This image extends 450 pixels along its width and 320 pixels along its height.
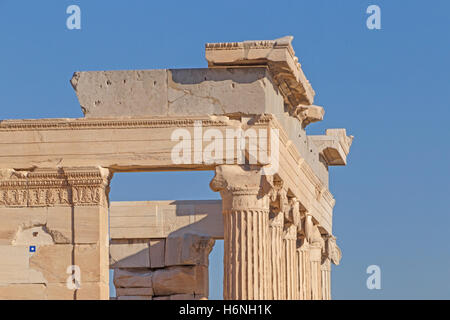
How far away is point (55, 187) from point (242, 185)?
3.75 m

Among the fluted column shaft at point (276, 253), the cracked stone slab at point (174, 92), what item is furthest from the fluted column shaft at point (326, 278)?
the cracked stone slab at point (174, 92)

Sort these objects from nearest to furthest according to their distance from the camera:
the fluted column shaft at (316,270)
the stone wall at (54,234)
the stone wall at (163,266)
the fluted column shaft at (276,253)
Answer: the stone wall at (54,234) → the fluted column shaft at (276,253) → the fluted column shaft at (316,270) → the stone wall at (163,266)

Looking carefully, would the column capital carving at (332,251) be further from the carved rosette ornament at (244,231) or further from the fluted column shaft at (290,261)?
the carved rosette ornament at (244,231)

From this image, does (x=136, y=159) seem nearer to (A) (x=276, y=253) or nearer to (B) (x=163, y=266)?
(A) (x=276, y=253)

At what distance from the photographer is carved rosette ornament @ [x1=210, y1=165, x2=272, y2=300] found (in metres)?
27.2

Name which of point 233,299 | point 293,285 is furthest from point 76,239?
point 293,285

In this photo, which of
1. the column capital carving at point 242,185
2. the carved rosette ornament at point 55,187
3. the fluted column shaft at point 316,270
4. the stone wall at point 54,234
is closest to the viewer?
the column capital carving at point 242,185

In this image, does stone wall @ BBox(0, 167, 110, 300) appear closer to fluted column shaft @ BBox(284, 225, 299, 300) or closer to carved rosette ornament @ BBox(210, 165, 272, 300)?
carved rosette ornament @ BBox(210, 165, 272, 300)

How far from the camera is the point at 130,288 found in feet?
133

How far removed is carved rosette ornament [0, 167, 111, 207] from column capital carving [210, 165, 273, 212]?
7.58 ft

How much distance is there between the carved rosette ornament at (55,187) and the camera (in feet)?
90.9

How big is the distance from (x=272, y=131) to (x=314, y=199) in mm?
7936

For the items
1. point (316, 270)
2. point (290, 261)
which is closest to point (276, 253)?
point (290, 261)
